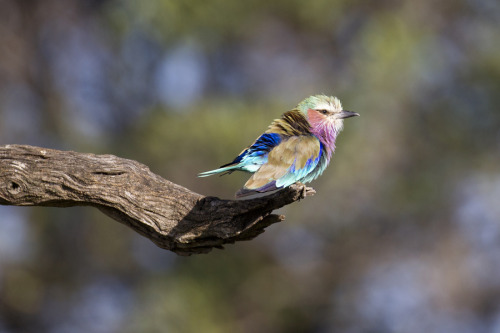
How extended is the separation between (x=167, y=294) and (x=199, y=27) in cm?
333

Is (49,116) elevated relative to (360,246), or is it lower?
elevated

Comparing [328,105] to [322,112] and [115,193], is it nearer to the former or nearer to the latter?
[322,112]

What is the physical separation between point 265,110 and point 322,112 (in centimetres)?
510

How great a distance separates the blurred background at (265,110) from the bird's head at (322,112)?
509 centimetres

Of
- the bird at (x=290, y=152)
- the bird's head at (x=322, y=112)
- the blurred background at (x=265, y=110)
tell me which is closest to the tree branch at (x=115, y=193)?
the bird at (x=290, y=152)

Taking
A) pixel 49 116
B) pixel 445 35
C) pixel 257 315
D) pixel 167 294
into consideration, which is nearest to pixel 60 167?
pixel 167 294

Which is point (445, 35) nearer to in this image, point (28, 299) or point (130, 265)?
point (130, 265)

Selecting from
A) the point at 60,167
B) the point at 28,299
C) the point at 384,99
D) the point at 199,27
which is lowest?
the point at 60,167

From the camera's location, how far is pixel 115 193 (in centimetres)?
424

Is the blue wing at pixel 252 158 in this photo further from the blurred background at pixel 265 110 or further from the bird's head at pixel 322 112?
the blurred background at pixel 265 110

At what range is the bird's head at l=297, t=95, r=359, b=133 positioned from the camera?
5.10 meters

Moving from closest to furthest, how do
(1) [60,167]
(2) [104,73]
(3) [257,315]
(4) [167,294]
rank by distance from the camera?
(1) [60,167] → (4) [167,294] → (3) [257,315] → (2) [104,73]

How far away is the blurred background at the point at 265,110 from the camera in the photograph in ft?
36.4

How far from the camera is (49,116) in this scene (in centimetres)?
1239
